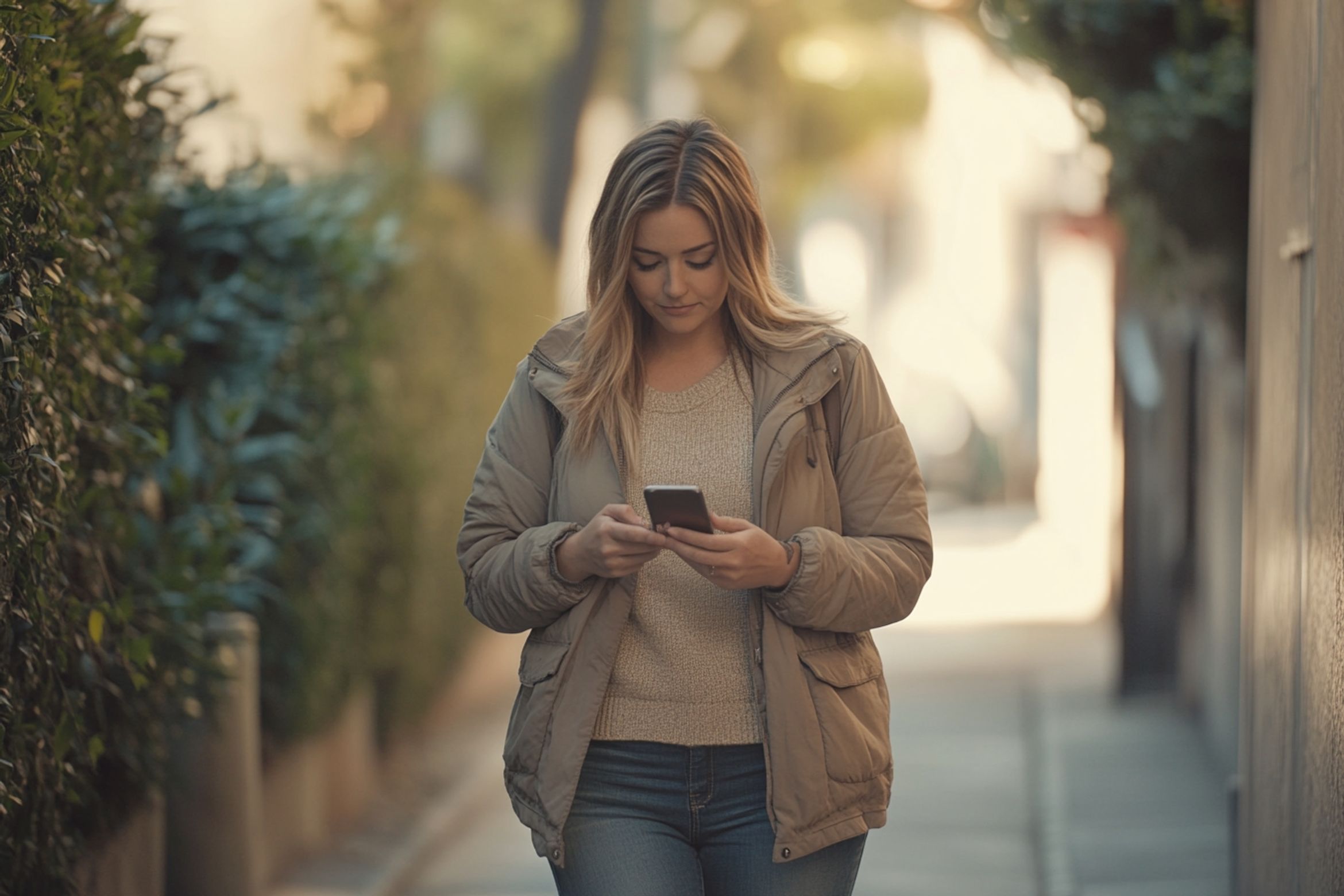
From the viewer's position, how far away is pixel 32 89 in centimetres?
332

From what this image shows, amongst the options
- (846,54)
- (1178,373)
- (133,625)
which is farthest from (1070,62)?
(846,54)

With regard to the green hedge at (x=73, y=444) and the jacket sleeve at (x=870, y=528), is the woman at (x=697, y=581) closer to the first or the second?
the jacket sleeve at (x=870, y=528)

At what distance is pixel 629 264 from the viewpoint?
3.01 metres

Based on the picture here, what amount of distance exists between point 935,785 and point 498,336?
160 inches

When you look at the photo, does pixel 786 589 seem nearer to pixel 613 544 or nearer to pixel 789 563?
pixel 789 563

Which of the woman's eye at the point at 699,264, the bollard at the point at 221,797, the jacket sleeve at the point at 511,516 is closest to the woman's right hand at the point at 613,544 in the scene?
the jacket sleeve at the point at 511,516

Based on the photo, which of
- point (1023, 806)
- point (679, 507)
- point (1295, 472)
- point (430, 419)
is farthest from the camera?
point (430, 419)

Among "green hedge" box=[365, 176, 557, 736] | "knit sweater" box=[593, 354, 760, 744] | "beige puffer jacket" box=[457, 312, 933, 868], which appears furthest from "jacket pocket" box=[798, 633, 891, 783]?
Result: "green hedge" box=[365, 176, 557, 736]

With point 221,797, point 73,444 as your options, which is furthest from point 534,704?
point 221,797

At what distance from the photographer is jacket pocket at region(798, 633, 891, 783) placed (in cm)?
291

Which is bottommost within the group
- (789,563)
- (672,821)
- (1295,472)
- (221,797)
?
(221,797)

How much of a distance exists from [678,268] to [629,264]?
93mm

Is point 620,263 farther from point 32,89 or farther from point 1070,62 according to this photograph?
point 1070,62

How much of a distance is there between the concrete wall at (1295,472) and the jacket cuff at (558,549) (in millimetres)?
1289
